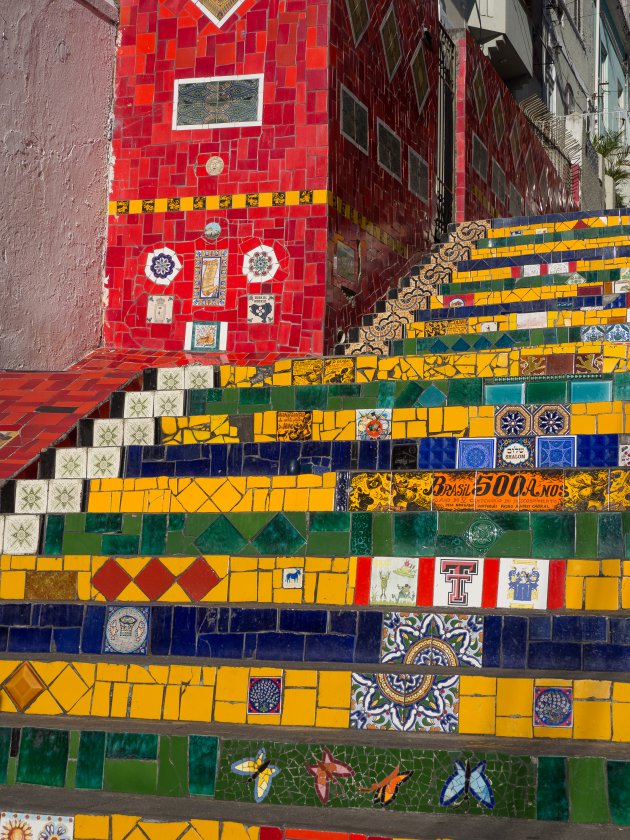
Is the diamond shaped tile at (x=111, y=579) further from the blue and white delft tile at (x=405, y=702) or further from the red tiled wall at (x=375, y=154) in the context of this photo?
the red tiled wall at (x=375, y=154)

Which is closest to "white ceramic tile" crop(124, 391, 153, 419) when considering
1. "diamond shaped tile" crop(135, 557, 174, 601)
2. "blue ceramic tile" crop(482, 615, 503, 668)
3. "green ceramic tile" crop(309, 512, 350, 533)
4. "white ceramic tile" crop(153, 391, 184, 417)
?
"white ceramic tile" crop(153, 391, 184, 417)

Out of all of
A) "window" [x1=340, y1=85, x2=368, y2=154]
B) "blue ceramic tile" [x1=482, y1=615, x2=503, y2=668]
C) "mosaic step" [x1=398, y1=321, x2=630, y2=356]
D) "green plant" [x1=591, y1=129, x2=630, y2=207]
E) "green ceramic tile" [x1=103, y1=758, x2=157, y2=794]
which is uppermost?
"green plant" [x1=591, y1=129, x2=630, y2=207]

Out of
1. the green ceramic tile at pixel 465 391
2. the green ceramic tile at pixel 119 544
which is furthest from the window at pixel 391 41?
the green ceramic tile at pixel 119 544

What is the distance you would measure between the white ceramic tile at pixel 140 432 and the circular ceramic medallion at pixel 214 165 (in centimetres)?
281

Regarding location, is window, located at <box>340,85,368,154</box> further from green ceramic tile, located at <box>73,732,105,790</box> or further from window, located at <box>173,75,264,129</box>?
green ceramic tile, located at <box>73,732,105,790</box>

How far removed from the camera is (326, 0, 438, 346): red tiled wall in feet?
25.8

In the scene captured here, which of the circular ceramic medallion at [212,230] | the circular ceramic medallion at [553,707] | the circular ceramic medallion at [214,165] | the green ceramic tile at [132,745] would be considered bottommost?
the green ceramic tile at [132,745]

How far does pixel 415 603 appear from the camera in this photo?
12.0ft

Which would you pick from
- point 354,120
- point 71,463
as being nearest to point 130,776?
point 71,463

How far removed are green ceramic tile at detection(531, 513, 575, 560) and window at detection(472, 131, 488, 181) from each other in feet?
26.0

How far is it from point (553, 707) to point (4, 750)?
63.4 inches

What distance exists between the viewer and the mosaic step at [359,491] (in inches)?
155

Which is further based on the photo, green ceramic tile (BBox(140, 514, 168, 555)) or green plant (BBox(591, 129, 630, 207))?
green plant (BBox(591, 129, 630, 207))

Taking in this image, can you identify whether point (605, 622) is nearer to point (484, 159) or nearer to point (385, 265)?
point (385, 265)
